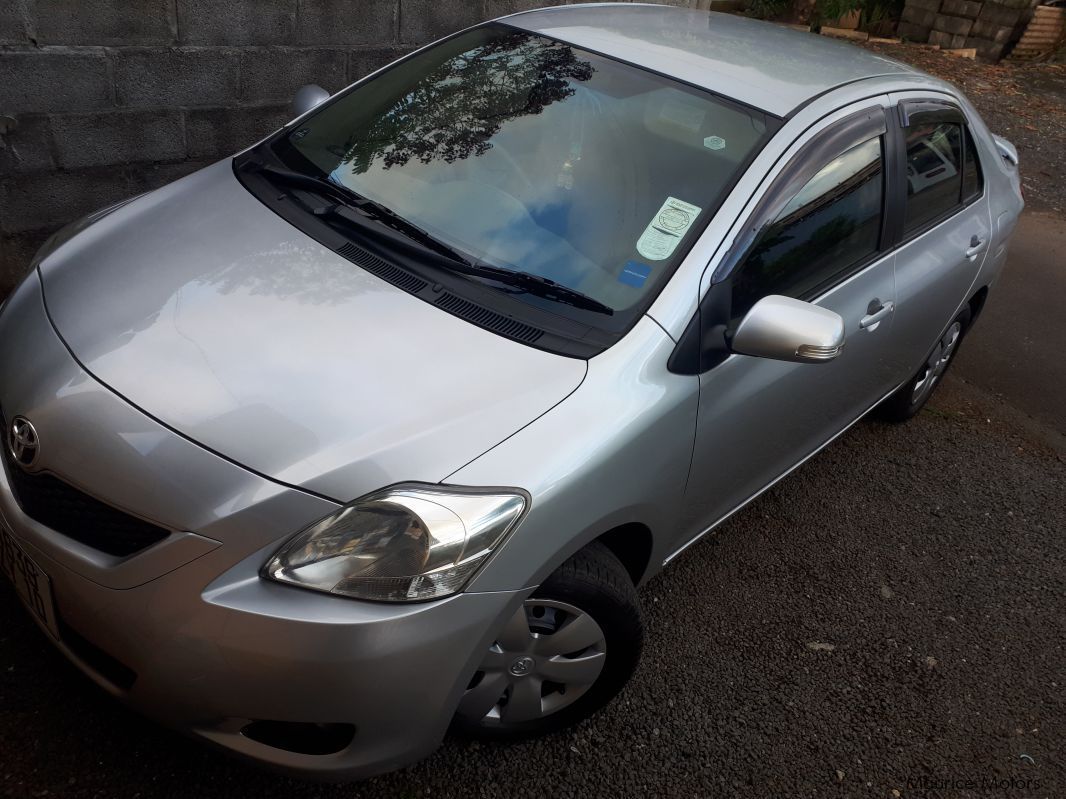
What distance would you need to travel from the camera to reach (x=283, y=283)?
2275 millimetres

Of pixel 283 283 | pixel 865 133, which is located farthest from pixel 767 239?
pixel 283 283

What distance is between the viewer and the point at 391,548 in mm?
1814

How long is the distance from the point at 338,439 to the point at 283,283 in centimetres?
59

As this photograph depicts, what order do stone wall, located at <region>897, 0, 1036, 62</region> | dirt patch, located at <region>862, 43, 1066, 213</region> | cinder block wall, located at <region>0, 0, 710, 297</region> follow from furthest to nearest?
1. stone wall, located at <region>897, 0, 1036, 62</region>
2. dirt patch, located at <region>862, 43, 1066, 213</region>
3. cinder block wall, located at <region>0, 0, 710, 297</region>

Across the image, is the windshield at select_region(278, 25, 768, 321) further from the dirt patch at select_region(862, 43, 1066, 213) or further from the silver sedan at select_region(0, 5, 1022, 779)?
the dirt patch at select_region(862, 43, 1066, 213)

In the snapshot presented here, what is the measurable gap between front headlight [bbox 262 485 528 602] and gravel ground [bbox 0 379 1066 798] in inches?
29.0

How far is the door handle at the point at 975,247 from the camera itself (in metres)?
3.64

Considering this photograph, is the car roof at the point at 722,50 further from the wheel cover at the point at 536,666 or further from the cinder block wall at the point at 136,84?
the wheel cover at the point at 536,666

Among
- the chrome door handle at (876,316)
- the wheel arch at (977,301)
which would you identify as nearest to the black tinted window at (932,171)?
the chrome door handle at (876,316)

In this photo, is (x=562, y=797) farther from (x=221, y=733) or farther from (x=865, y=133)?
(x=865, y=133)

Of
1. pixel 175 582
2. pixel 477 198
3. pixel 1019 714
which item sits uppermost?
pixel 477 198

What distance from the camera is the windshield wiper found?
231cm

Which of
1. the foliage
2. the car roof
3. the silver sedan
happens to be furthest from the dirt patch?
the silver sedan

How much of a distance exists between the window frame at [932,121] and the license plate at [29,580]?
9.05ft
